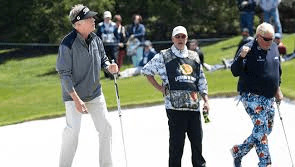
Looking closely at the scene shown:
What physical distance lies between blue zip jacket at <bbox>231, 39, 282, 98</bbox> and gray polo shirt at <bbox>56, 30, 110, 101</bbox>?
1.71 m

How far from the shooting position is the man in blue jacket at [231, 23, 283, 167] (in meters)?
8.05

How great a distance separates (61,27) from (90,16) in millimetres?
16268

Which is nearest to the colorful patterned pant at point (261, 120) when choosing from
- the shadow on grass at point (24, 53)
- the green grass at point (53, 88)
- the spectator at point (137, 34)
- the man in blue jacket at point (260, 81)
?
the man in blue jacket at point (260, 81)

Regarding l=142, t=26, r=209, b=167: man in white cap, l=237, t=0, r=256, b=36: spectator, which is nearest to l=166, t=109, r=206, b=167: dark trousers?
l=142, t=26, r=209, b=167: man in white cap

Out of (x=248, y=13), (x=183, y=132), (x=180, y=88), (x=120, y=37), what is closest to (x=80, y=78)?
(x=180, y=88)

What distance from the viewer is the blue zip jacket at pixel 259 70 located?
805 cm

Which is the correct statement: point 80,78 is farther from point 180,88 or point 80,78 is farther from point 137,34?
point 137,34

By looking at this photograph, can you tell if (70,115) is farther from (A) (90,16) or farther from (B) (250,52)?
(B) (250,52)

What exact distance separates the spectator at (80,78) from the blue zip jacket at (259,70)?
5.13 feet

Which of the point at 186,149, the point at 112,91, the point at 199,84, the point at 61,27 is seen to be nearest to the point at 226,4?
the point at 61,27

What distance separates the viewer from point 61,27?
943 inches

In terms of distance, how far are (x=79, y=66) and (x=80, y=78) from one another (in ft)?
0.48

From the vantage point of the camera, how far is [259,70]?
8.05 m

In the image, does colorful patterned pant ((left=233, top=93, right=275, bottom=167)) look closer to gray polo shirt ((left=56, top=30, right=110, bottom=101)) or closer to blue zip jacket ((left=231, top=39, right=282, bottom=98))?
blue zip jacket ((left=231, top=39, right=282, bottom=98))
